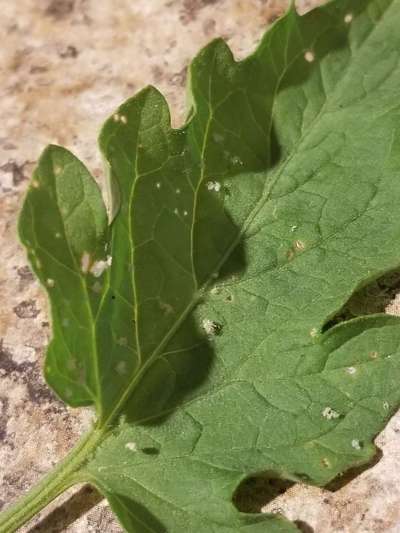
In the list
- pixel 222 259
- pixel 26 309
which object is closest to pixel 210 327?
pixel 222 259

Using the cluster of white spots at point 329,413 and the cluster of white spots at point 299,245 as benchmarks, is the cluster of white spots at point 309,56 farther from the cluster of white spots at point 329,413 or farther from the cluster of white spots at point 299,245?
the cluster of white spots at point 329,413

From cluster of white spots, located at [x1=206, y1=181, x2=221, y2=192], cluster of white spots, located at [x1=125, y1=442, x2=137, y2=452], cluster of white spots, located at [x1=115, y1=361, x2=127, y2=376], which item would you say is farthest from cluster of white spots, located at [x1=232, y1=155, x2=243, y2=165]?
cluster of white spots, located at [x1=125, y1=442, x2=137, y2=452]

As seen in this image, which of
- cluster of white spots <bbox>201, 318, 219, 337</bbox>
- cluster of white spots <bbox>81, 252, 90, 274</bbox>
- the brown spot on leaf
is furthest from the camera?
the brown spot on leaf

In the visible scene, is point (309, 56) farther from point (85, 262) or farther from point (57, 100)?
point (57, 100)

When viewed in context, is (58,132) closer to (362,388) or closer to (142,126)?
(142,126)

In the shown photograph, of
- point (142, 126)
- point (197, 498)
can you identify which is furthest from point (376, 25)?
point (197, 498)

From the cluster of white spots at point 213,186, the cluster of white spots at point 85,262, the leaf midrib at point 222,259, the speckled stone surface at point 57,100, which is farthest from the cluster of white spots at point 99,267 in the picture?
the speckled stone surface at point 57,100

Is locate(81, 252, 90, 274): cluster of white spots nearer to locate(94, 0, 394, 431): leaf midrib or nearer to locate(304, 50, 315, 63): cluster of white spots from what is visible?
locate(94, 0, 394, 431): leaf midrib
